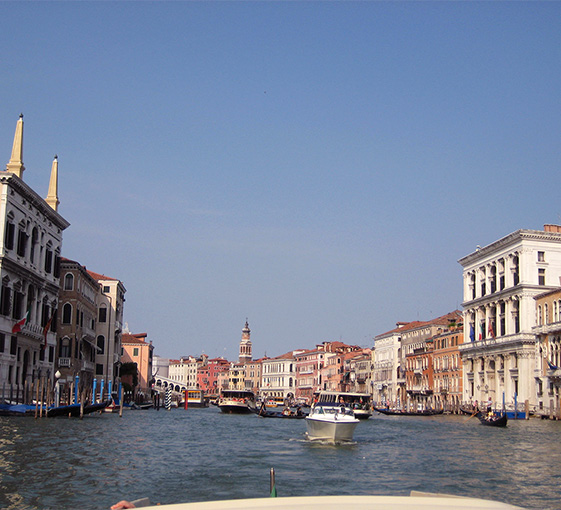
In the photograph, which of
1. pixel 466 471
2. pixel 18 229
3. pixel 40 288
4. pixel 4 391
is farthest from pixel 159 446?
pixel 40 288

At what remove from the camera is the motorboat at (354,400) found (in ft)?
129

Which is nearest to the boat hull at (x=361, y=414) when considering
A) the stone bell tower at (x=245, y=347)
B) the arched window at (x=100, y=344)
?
the arched window at (x=100, y=344)

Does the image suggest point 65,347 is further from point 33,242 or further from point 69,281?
point 33,242

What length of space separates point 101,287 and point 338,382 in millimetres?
53579

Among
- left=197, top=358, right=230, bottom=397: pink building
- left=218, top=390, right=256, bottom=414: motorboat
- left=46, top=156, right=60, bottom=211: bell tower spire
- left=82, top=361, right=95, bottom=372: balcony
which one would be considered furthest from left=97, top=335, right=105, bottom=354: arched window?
left=197, top=358, right=230, bottom=397: pink building

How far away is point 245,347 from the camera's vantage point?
140 meters

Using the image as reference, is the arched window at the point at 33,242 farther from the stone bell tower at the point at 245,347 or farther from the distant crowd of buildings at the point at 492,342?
the stone bell tower at the point at 245,347

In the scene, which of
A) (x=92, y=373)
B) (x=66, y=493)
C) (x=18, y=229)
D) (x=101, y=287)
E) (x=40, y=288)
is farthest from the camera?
(x=101, y=287)

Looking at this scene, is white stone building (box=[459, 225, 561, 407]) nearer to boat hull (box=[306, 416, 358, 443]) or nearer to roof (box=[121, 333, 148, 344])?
boat hull (box=[306, 416, 358, 443])

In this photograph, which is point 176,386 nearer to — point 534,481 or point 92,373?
point 92,373

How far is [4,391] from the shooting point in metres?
31.2

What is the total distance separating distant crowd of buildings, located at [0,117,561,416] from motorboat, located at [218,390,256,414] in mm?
8748

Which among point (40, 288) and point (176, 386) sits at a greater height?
point (40, 288)

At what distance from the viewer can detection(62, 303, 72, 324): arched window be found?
44.1 meters
